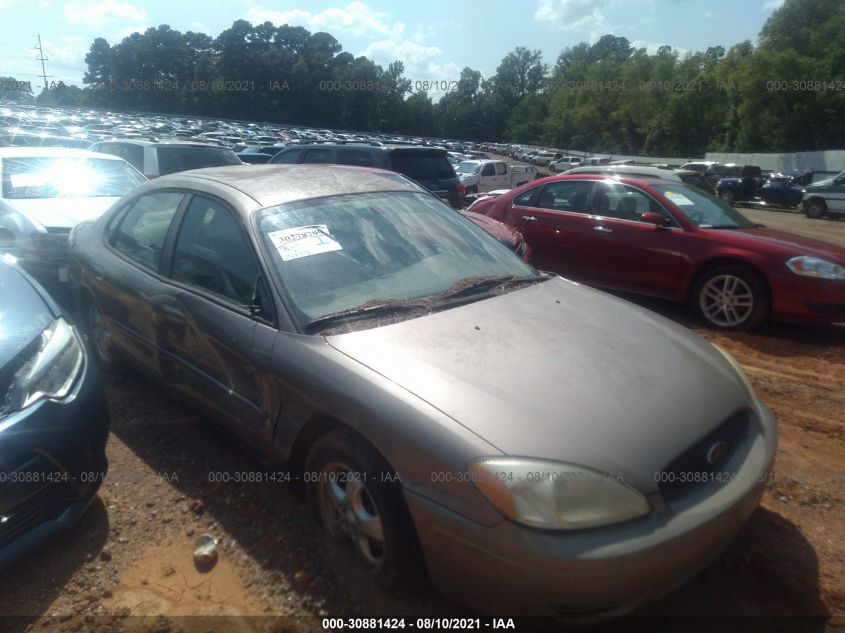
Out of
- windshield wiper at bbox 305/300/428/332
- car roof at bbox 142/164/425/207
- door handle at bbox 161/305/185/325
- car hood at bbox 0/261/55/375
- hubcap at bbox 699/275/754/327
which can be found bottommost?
hubcap at bbox 699/275/754/327

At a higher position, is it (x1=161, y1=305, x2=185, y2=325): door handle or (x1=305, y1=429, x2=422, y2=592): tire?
(x1=161, y1=305, x2=185, y2=325): door handle

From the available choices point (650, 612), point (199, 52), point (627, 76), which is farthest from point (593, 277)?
point (199, 52)

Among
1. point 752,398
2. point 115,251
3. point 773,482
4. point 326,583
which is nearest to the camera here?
point 326,583

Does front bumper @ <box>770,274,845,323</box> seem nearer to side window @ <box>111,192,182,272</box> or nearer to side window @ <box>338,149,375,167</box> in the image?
side window @ <box>111,192,182,272</box>

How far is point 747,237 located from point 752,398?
3.48 meters

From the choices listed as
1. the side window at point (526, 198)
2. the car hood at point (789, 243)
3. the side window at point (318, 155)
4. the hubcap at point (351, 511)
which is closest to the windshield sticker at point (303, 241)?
the hubcap at point (351, 511)

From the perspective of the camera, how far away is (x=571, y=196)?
6746 mm

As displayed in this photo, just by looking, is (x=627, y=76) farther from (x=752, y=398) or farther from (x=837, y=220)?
(x=752, y=398)

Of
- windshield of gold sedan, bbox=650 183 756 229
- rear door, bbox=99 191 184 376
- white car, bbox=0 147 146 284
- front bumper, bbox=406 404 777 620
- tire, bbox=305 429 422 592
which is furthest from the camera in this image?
windshield of gold sedan, bbox=650 183 756 229

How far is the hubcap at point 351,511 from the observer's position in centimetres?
222

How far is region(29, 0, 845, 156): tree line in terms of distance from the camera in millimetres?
44750

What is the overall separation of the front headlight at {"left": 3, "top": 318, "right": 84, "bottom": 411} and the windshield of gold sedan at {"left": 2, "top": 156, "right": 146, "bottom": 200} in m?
4.46

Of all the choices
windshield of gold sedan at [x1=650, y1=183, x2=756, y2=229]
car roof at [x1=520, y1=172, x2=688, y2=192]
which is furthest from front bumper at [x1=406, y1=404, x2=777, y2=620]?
car roof at [x1=520, y1=172, x2=688, y2=192]

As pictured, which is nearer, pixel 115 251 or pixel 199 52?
pixel 115 251
